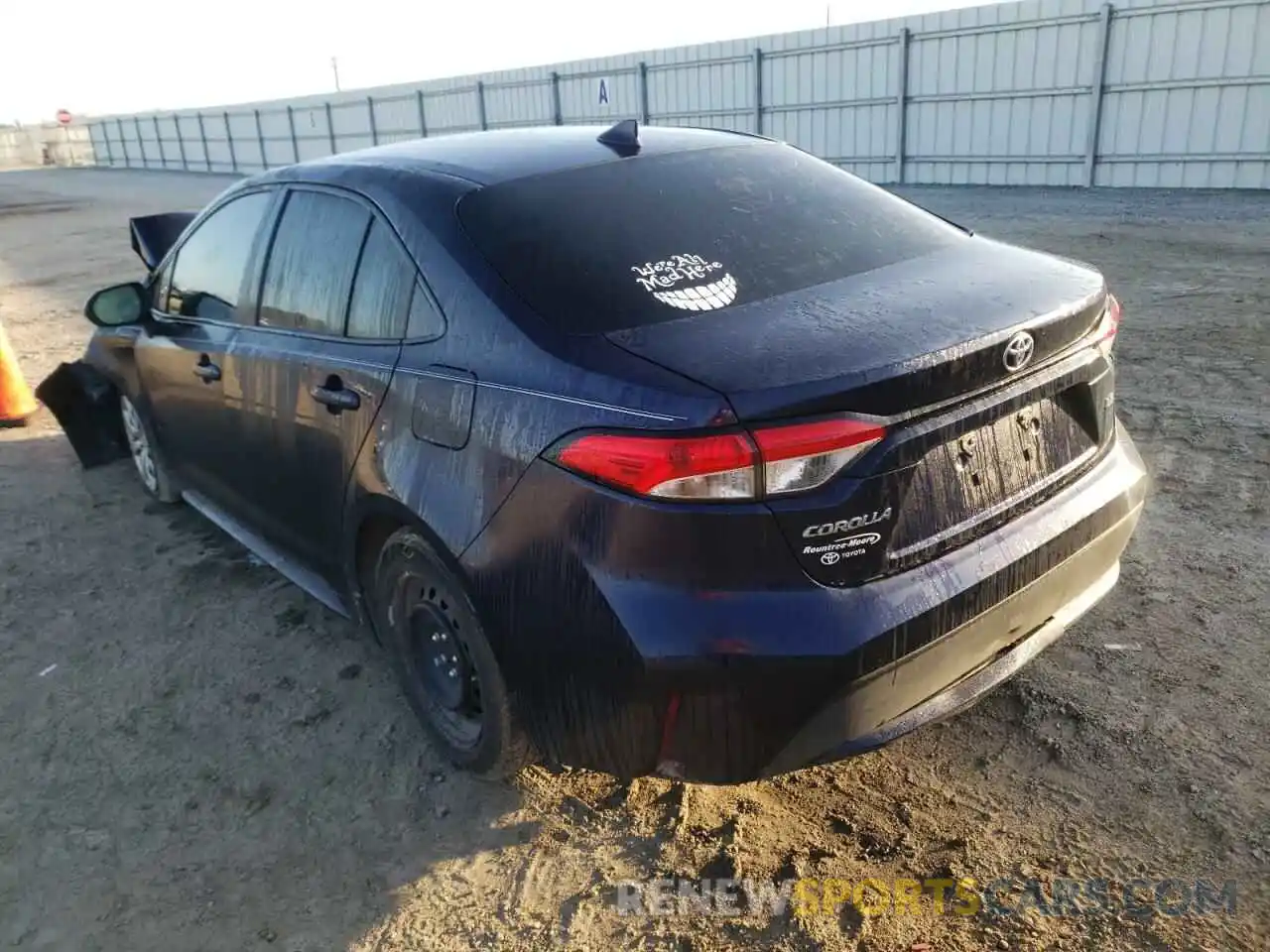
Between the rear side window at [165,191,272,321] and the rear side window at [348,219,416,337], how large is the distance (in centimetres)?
85

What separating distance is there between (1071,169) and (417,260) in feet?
53.2

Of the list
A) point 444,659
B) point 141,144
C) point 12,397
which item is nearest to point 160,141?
point 141,144

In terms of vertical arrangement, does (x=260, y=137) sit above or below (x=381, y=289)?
below

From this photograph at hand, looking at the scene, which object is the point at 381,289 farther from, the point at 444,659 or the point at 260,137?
the point at 260,137

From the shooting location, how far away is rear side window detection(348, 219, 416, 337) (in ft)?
8.72

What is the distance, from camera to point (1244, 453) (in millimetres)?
4551

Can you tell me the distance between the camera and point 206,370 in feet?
12.1

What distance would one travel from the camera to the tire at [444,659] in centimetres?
248

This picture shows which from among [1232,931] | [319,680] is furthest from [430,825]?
[1232,931]

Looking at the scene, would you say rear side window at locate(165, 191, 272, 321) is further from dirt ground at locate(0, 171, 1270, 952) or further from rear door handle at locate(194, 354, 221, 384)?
dirt ground at locate(0, 171, 1270, 952)

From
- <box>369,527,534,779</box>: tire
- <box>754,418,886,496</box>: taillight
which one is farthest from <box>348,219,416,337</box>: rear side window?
<box>754,418,886,496</box>: taillight

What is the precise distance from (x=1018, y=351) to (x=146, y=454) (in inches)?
169

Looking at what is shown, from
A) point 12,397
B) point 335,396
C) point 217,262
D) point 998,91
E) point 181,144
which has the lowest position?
point 12,397

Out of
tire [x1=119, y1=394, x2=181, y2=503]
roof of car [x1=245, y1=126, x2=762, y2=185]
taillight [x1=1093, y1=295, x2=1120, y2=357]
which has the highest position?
roof of car [x1=245, y1=126, x2=762, y2=185]
